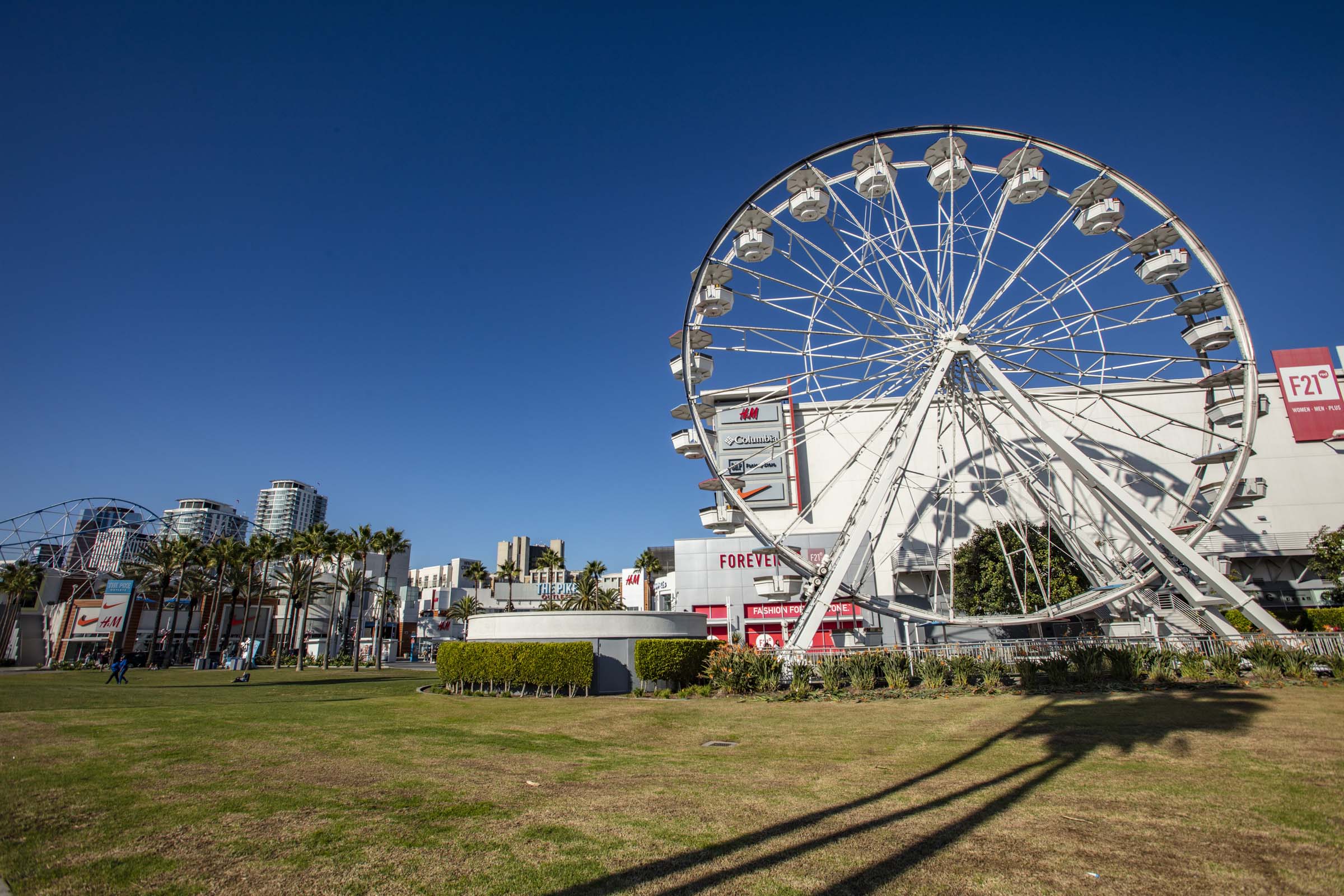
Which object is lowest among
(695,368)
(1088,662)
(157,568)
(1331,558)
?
(1088,662)

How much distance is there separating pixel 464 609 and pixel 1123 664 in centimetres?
7656

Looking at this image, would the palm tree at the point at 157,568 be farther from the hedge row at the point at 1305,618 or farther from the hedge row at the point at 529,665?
the hedge row at the point at 1305,618

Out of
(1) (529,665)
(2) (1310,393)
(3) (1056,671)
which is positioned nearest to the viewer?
(3) (1056,671)

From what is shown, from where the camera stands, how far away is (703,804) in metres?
7.84

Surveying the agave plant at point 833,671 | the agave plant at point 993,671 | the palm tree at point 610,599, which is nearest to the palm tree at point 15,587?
the palm tree at point 610,599

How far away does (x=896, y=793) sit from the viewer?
836 cm

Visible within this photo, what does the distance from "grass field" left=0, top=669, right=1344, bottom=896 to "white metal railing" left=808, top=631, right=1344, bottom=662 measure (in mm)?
4149

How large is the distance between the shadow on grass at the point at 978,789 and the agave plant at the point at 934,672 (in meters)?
3.78

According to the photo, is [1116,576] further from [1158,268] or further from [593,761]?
[593,761]

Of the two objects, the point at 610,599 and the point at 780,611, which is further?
the point at 610,599

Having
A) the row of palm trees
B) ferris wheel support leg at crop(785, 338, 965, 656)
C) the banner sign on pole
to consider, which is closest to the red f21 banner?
ferris wheel support leg at crop(785, 338, 965, 656)

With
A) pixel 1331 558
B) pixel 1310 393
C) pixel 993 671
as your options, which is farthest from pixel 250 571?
pixel 1310 393

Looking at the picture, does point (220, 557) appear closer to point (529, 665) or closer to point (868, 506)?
point (529, 665)

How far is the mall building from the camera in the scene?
4238cm
